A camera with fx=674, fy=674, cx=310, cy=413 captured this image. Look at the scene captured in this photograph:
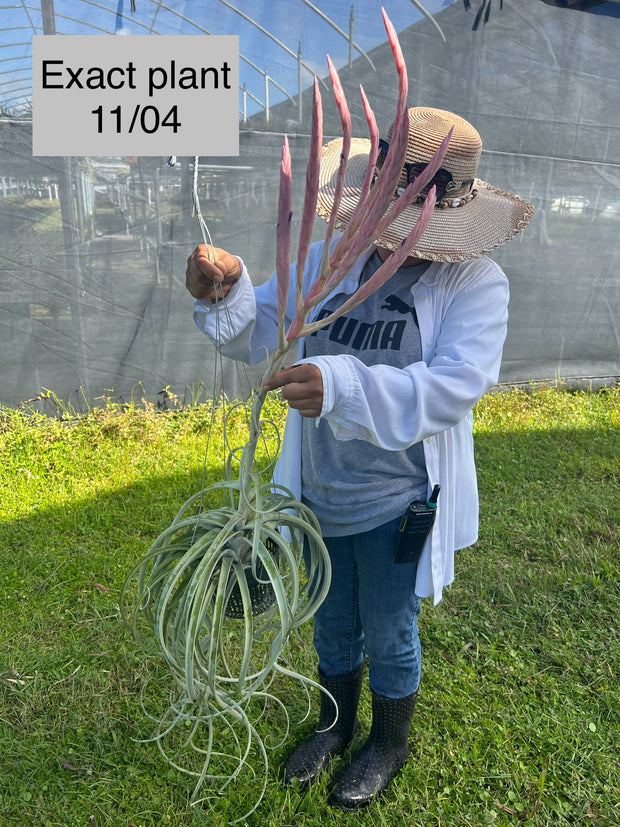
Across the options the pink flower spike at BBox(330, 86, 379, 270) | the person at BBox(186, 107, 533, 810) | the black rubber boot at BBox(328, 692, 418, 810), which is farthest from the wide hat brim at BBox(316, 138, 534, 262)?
the black rubber boot at BBox(328, 692, 418, 810)

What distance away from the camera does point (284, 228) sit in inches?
40.9

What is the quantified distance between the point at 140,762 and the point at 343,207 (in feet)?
4.99

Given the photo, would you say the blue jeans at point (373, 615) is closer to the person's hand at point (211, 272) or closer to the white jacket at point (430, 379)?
the white jacket at point (430, 379)

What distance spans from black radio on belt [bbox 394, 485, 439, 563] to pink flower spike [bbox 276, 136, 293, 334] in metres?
0.54

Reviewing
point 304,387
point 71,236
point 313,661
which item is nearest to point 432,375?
point 304,387

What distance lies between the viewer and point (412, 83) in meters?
4.18

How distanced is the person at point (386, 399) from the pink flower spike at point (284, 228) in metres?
0.14

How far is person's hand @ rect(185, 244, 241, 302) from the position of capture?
140 centimetres

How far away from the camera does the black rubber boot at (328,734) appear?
1.75 m

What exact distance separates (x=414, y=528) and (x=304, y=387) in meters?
0.48

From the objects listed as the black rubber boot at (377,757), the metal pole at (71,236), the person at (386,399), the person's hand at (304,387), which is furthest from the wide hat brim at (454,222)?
the metal pole at (71,236)

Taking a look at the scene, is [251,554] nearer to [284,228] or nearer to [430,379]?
[430,379]

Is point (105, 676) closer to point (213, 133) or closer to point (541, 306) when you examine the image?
point (213, 133)

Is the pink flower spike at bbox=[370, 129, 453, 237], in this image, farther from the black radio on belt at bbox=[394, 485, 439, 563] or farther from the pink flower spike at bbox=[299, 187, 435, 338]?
the black radio on belt at bbox=[394, 485, 439, 563]
